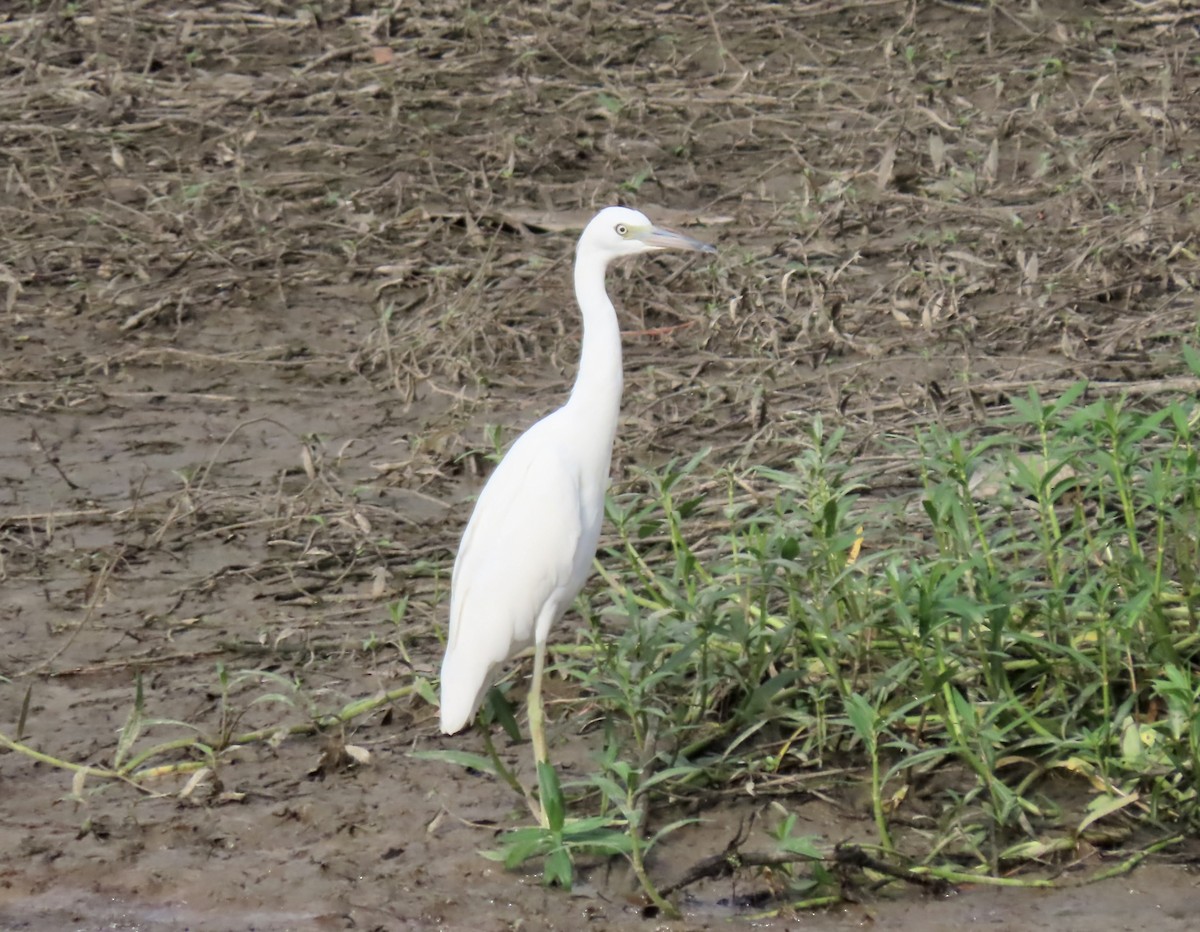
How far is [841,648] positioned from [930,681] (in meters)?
0.31

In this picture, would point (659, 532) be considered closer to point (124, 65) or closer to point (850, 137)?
point (850, 137)

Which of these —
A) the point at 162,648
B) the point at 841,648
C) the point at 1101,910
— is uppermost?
the point at 841,648

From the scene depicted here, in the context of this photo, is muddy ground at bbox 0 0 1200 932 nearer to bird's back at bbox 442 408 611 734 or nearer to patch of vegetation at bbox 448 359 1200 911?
patch of vegetation at bbox 448 359 1200 911

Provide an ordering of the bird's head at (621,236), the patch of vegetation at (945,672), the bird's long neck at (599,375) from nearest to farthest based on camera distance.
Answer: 1. the patch of vegetation at (945,672)
2. the bird's long neck at (599,375)
3. the bird's head at (621,236)

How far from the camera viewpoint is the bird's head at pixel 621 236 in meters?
4.19

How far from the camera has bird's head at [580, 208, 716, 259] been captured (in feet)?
13.8

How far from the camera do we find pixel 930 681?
3746mm

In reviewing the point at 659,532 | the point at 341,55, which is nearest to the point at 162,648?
the point at 659,532

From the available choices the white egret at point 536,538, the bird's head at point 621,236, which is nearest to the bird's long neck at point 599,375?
the white egret at point 536,538

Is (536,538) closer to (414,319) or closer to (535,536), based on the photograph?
(535,536)

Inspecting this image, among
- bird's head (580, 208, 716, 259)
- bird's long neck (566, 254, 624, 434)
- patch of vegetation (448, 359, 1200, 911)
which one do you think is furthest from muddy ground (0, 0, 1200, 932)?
bird's head (580, 208, 716, 259)

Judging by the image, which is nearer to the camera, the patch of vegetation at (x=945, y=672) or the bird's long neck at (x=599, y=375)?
the patch of vegetation at (x=945, y=672)

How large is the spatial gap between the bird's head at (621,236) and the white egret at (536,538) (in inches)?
5.2

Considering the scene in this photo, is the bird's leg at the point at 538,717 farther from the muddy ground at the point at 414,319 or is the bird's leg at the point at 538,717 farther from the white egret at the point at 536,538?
the muddy ground at the point at 414,319
